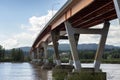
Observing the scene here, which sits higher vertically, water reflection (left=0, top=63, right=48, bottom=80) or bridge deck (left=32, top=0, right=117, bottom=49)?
bridge deck (left=32, top=0, right=117, bottom=49)

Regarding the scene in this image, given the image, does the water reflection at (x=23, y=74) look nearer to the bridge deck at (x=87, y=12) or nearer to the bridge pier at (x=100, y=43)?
the bridge deck at (x=87, y=12)

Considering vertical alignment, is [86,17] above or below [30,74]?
above

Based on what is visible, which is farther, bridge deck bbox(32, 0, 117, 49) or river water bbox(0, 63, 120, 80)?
river water bbox(0, 63, 120, 80)

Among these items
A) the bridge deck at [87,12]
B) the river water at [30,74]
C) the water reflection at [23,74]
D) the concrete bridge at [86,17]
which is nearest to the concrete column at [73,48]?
the concrete bridge at [86,17]

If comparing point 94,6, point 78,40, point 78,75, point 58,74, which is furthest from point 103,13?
point 78,40

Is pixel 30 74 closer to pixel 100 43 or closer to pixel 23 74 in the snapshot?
pixel 23 74

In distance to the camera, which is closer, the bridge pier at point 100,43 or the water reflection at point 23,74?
the bridge pier at point 100,43

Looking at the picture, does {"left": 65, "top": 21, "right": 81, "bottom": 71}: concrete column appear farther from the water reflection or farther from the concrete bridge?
the water reflection

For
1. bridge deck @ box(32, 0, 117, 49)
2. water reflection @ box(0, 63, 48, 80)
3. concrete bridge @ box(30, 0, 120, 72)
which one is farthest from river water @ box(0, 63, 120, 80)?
bridge deck @ box(32, 0, 117, 49)

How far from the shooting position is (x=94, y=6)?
36.0m

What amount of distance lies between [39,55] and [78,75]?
113965 mm

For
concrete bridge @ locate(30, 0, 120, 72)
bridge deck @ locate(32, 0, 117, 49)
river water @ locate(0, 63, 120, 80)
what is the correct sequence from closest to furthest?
bridge deck @ locate(32, 0, 117, 49) < concrete bridge @ locate(30, 0, 120, 72) < river water @ locate(0, 63, 120, 80)

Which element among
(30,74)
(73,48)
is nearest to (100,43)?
(73,48)

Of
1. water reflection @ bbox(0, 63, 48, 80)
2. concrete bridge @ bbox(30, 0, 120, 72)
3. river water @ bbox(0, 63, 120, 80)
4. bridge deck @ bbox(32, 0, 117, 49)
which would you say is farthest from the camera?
water reflection @ bbox(0, 63, 48, 80)
